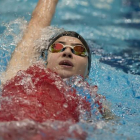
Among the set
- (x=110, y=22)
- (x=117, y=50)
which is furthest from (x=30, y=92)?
(x=110, y=22)

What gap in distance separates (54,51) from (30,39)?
1.31 feet

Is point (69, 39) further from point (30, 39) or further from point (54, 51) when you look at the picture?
point (30, 39)

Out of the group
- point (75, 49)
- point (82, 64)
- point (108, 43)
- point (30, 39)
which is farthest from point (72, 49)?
point (108, 43)

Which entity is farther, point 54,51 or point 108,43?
point 108,43

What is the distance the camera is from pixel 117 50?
4160 mm

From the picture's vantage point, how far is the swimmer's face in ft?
6.41

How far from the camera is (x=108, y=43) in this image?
14.4 feet

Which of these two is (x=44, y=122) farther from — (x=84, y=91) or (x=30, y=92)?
(x=84, y=91)

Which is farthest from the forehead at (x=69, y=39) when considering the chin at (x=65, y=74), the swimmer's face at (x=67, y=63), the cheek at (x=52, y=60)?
the chin at (x=65, y=74)

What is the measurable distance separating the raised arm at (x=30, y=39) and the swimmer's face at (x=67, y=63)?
0.30 metres

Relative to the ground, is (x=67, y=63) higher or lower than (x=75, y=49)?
lower

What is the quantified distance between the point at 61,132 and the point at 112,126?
47cm

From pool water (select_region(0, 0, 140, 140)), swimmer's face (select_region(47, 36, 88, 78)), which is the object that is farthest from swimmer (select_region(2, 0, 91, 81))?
pool water (select_region(0, 0, 140, 140))

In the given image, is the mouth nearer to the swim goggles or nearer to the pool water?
the swim goggles
